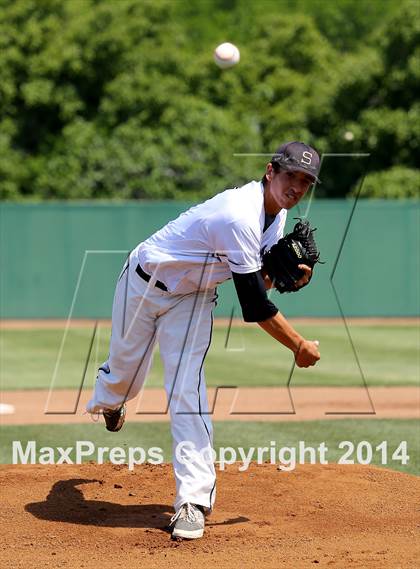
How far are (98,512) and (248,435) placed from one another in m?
2.57

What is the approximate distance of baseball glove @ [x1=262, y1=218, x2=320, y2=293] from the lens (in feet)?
15.4

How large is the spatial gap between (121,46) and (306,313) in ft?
33.6

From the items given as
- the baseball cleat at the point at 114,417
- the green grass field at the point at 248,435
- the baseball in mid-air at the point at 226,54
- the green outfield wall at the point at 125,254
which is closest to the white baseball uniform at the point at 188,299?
the baseball cleat at the point at 114,417

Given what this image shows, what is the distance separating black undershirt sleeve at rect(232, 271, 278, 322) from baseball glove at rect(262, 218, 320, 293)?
228 millimetres

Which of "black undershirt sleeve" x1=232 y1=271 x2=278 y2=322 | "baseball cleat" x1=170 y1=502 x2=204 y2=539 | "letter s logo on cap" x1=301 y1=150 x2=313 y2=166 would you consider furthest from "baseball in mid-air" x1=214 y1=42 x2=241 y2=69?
"baseball cleat" x1=170 y1=502 x2=204 y2=539

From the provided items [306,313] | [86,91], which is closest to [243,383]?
[306,313]

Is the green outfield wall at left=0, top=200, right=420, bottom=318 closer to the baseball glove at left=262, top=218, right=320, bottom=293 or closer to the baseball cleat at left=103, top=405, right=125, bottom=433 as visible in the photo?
the baseball cleat at left=103, top=405, right=125, bottom=433

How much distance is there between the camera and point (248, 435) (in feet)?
24.5

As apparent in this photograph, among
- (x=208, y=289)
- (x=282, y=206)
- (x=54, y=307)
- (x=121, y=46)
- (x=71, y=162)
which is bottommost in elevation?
(x=54, y=307)

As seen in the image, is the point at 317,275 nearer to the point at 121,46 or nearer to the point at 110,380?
the point at 121,46

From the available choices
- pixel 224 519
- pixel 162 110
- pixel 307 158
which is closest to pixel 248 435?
pixel 224 519

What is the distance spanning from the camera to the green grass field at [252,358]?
1090cm

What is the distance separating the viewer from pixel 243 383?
1053 centimetres

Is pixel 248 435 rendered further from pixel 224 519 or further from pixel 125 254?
pixel 125 254
